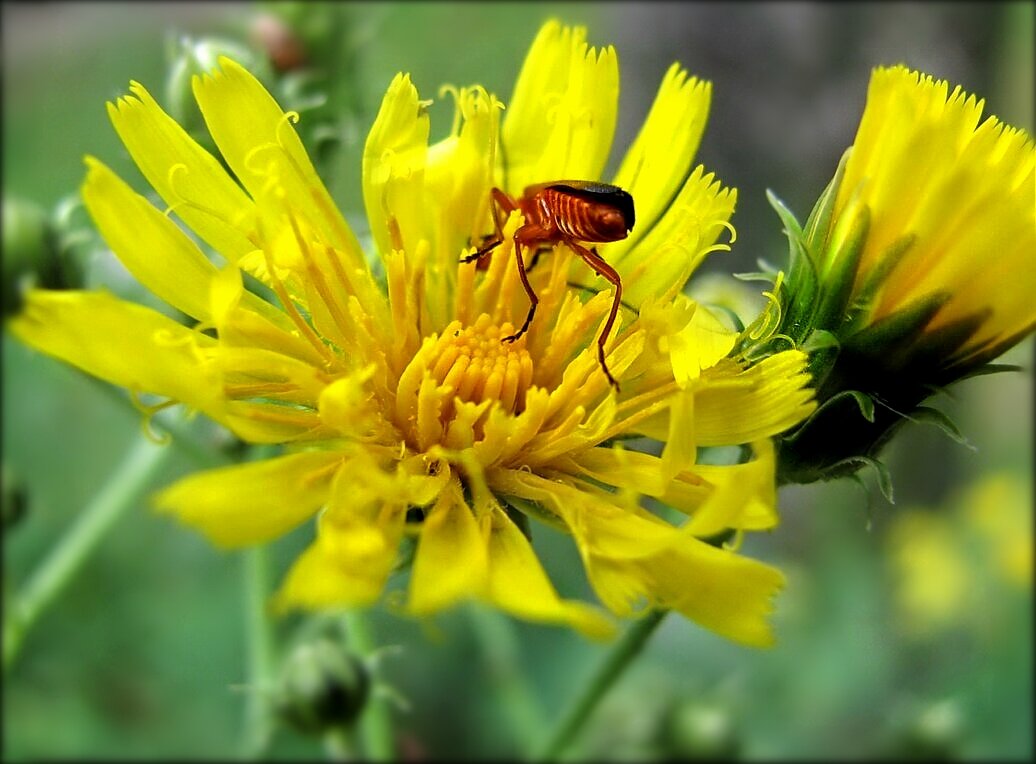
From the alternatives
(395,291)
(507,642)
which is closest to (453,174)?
(395,291)

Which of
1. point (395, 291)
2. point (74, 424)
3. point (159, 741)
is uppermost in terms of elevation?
point (395, 291)

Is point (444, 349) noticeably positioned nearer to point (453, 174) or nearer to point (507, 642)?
point (453, 174)

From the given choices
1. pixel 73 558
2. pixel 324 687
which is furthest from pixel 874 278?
pixel 73 558

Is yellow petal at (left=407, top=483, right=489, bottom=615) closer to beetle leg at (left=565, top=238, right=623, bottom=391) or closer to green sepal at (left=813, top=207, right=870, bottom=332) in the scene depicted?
beetle leg at (left=565, top=238, right=623, bottom=391)

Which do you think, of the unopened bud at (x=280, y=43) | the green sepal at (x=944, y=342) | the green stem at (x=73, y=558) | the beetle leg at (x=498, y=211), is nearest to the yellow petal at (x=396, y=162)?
the beetle leg at (x=498, y=211)

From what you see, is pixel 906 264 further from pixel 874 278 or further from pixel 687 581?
pixel 687 581

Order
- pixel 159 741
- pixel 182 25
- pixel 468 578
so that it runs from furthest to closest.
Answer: pixel 182 25, pixel 159 741, pixel 468 578

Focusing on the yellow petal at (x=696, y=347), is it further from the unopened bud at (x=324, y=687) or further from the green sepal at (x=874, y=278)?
the unopened bud at (x=324, y=687)
